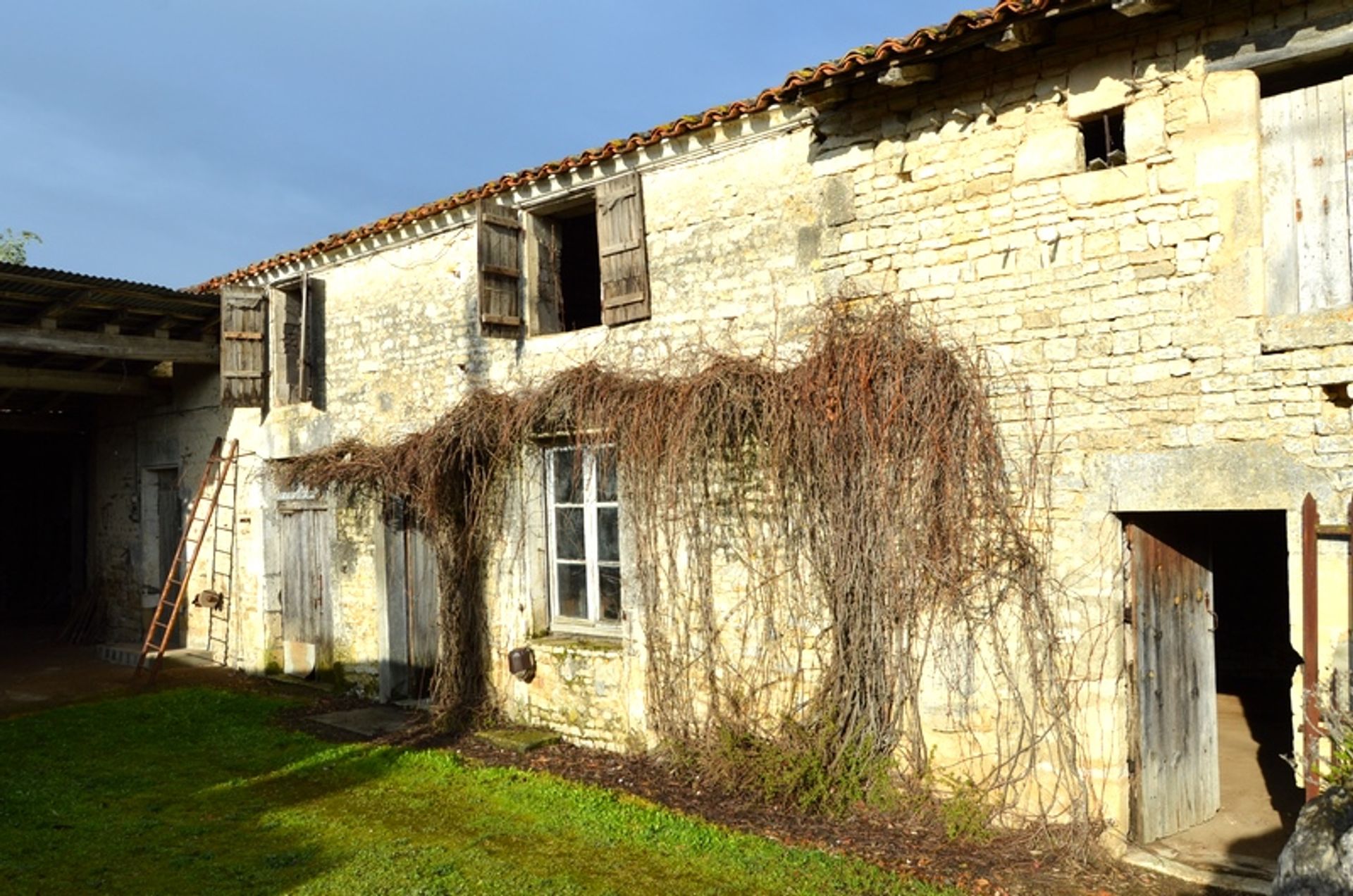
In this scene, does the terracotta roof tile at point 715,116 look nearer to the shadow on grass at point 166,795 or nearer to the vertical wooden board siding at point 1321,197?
the vertical wooden board siding at point 1321,197

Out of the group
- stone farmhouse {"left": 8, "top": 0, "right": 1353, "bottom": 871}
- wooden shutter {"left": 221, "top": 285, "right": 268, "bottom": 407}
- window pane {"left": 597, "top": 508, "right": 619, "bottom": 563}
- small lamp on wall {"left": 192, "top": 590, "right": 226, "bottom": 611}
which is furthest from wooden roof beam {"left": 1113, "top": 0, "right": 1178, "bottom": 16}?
small lamp on wall {"left": 192, "top": 590, "right": 226, "bottom": 611}

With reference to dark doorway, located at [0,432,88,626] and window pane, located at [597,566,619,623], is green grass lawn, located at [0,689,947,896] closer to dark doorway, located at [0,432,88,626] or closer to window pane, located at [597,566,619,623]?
window pane, located at [597,566,619,623]

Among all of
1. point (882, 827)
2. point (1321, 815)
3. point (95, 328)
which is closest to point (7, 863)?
point (882, 827)

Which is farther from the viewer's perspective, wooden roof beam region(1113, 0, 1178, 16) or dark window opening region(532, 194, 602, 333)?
dark window opening region(532, 194, 602, 333)

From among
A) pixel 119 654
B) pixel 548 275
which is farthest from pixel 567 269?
pixel 119 654

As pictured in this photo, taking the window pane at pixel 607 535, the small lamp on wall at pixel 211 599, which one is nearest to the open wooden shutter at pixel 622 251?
the window pane at pixel 607 535

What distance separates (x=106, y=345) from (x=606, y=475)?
247 inches

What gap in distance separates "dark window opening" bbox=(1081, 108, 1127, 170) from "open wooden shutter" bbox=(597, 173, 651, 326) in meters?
3.33

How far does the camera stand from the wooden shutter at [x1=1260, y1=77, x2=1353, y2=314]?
15.8 ft

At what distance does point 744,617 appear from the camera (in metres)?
6.90

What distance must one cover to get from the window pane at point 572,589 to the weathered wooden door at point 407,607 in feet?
5.58

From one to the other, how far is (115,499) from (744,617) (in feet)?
35.2

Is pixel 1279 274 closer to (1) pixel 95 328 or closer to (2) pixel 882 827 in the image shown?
(2) pixel 882 827

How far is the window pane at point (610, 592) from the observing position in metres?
7.96
